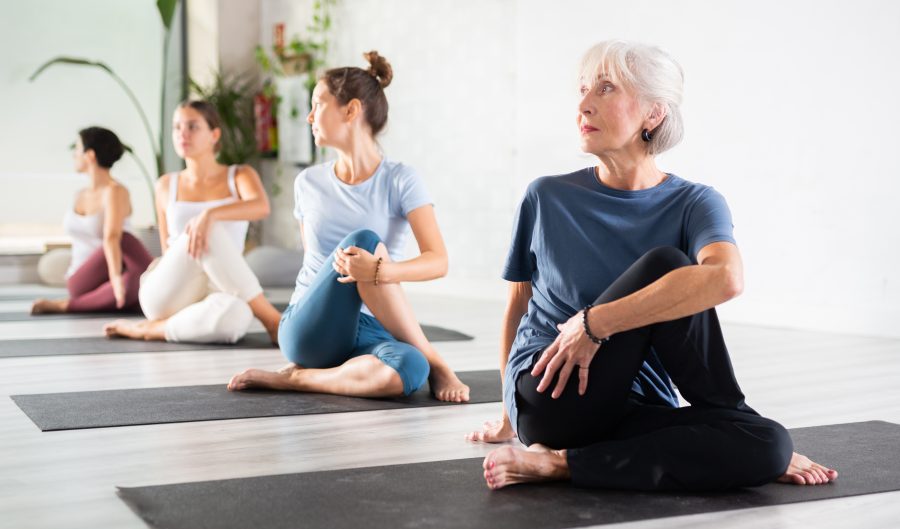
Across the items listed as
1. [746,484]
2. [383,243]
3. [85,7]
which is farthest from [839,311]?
[85,7]

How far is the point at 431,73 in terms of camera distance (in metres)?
6.93

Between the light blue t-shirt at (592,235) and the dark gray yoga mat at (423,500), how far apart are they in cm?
19

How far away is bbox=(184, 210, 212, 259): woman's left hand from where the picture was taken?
3762 mm

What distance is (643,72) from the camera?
1801 mm

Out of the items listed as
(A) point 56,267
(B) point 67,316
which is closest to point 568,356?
(B) point 67,316

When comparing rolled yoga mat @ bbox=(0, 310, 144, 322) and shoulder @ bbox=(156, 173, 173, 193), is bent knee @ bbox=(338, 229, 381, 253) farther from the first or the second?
rolled yoga mat @ bbox=(0, 310, 144, 322)

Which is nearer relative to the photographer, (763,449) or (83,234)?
(763,449)

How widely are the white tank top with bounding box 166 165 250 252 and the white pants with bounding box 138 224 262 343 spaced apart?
0.11 meters

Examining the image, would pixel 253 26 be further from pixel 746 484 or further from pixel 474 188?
pixel 746 484

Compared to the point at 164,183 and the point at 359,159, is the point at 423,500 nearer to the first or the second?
the point at 359,159

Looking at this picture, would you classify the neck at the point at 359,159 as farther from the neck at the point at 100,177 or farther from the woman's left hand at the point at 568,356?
the neck at the point at 100,177

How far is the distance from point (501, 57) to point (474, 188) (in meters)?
0.79

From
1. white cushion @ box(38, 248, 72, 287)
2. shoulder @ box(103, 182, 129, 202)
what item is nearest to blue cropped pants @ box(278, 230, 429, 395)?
shoulder @ box(103, 182, 129, 202)

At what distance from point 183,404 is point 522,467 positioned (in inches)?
47.0
